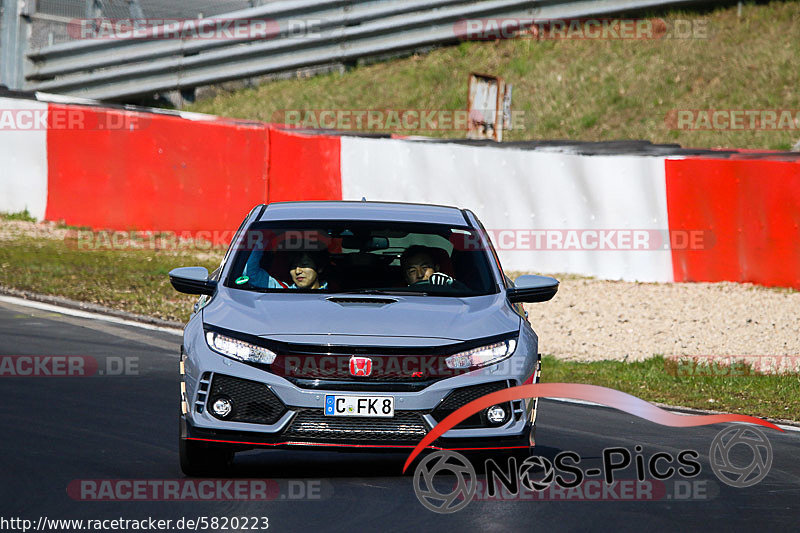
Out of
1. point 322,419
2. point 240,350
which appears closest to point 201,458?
point 240,350

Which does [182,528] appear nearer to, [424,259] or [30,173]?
[424,259]

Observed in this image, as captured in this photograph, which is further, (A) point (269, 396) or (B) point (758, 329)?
(B) point (758, 329)

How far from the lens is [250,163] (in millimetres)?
19922

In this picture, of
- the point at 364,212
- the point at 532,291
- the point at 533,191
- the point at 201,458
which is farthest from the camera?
the point at 533,191

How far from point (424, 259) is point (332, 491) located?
5.82 feet

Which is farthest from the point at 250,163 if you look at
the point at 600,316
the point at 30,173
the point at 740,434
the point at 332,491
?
the point at 332,491

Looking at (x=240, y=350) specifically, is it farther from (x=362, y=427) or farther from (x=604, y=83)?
(x=604, y=83)

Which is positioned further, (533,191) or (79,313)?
(533,191)

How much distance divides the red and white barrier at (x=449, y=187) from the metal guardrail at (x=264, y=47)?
5.87m

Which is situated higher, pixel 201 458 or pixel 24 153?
pixel 24 153

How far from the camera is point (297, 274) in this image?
8.16 meters

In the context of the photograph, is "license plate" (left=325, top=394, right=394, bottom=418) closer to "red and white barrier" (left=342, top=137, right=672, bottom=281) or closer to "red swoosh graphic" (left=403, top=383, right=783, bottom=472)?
"red swoosh graphic" (left=403, top=383, right=783, bottom=472)

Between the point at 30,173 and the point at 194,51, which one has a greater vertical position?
the point at 194,51

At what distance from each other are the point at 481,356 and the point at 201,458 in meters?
1.59
